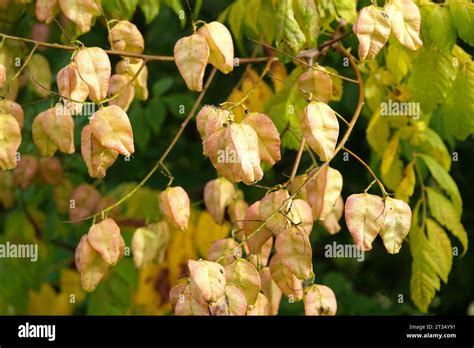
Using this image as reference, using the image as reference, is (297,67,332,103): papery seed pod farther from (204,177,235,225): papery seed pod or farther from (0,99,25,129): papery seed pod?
(0,99,25,129): papery seed pod

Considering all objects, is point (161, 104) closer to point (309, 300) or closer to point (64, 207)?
point (64, 207)

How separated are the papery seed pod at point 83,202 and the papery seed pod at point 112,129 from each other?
40.6 inches

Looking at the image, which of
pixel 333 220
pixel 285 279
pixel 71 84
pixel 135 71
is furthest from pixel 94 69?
pixel 333 220

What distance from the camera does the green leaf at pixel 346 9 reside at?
2434 millimetres

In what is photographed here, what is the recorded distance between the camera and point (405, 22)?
2.21 metres

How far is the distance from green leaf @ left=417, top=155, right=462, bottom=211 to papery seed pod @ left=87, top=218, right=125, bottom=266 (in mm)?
872

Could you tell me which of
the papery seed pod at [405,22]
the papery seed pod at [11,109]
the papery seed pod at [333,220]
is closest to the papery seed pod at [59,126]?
the papery seed pod at [11,109]

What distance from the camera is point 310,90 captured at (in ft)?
7.81

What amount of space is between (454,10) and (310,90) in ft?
1.19

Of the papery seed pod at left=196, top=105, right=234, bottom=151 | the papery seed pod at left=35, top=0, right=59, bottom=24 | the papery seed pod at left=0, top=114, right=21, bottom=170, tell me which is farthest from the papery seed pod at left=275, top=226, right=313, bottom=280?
the papery seed pod at left=35, top=0, right=59, bottom=24

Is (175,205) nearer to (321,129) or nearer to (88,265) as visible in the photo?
(88,265)

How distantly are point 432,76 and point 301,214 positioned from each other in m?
0.54

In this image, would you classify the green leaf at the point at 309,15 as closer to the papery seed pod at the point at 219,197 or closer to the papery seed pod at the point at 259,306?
the papery seed pod at the point at 219,197
